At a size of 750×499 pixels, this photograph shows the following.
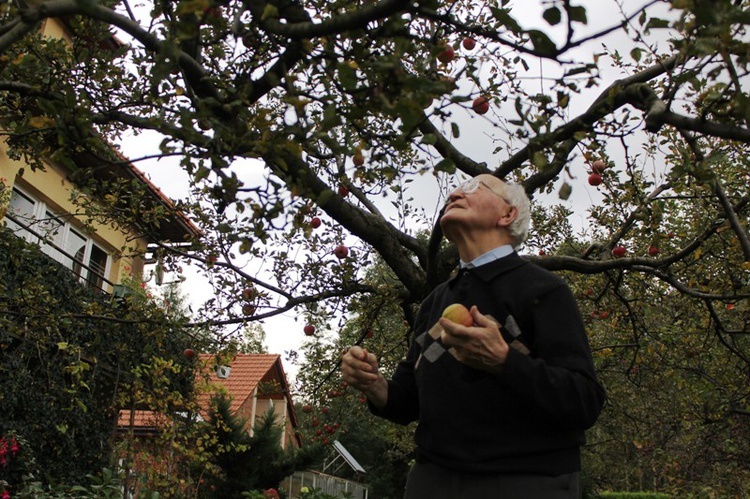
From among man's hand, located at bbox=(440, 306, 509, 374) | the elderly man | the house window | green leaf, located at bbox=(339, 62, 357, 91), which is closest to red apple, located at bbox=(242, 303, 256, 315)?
the elderly man

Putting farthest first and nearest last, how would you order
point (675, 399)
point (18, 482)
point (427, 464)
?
point (675, 399) < point (18, 482) < point (427, 464)

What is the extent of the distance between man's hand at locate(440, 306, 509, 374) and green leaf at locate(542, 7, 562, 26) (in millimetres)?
733

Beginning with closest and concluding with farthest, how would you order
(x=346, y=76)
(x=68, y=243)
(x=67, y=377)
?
(x=346, y=76) → (x=67, y=377) → (x=68, y=243)

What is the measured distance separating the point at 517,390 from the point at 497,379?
7cm

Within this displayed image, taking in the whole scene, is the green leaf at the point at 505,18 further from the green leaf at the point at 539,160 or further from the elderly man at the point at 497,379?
the elderly man at the point at 497,379

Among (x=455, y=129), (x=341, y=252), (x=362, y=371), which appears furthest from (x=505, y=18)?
(x=341, y=252)

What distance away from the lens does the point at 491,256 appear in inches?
86.3

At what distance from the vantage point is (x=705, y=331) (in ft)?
21.2

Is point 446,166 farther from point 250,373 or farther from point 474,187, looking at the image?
point 250,373

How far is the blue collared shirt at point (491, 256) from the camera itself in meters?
2.18

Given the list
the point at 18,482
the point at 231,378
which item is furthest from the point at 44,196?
the point at 231,378

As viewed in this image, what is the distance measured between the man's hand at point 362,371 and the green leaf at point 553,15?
3.64ft

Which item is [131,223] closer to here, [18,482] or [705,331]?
[18,482]

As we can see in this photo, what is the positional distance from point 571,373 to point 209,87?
4.93 feet
